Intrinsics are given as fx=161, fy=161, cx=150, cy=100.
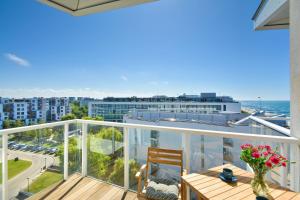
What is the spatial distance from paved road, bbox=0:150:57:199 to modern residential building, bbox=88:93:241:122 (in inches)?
517

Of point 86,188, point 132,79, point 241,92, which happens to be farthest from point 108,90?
point 86,188

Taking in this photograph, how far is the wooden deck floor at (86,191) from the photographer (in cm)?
272

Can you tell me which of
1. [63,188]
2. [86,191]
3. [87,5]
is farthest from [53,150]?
[87,5]

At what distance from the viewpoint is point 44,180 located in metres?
2.92

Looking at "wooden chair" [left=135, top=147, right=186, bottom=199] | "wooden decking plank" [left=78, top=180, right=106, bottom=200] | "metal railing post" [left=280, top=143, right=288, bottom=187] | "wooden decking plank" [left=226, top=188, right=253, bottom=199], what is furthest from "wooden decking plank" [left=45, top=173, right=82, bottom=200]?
"metal railing post" [left=280, top=143, right=288, bottom=187]

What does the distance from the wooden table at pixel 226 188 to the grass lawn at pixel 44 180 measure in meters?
2.56

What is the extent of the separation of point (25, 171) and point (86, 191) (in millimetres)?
1039

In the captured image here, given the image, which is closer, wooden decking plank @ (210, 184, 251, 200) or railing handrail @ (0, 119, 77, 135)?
wooden decking plank @ (210, 184, 251, 200)

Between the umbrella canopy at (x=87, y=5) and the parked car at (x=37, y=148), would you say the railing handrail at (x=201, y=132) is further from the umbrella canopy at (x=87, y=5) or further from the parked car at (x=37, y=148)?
the umbrella canopy at (x=87, y=5)

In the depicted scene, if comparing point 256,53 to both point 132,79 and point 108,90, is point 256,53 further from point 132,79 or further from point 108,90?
point 108,90

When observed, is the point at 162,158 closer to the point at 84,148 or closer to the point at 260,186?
the point at 260,186

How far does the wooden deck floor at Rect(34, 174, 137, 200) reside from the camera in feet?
8.93

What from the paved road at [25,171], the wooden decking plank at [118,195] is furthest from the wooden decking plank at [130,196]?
the paved road at [25,171]

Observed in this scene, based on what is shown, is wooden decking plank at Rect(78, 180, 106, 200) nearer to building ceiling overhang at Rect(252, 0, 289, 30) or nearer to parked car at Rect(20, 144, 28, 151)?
parked car at Rect(20, 144, 28, 151)
